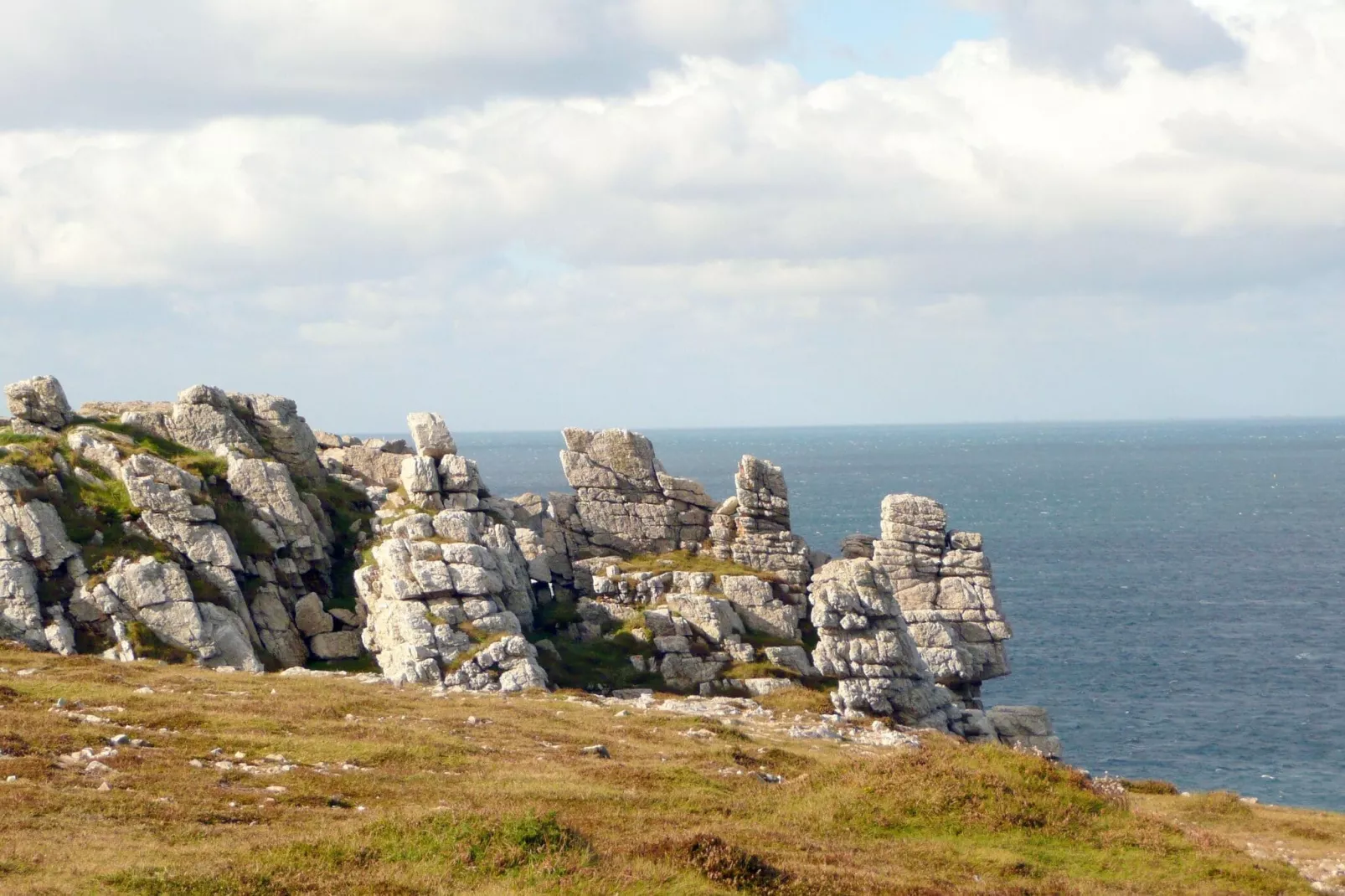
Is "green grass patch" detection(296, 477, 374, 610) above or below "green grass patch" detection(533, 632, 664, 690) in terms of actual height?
above

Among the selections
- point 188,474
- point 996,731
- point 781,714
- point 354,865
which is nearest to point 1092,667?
point 996,731

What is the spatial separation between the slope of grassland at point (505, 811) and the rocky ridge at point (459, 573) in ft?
45.3

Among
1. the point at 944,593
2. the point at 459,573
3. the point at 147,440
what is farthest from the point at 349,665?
the point at 944,593

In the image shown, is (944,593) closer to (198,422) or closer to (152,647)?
(152,647)

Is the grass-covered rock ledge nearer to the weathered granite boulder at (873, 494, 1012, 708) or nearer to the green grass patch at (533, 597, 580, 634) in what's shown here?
the weathered granite boulder at (873, 494, 1012, 708)

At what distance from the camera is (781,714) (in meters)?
60.7

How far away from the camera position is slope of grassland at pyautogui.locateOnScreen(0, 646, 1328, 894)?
83.1 ft

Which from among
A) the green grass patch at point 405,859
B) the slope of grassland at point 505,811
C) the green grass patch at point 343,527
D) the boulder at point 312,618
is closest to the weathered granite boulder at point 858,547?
the green grass patch at point 343,527

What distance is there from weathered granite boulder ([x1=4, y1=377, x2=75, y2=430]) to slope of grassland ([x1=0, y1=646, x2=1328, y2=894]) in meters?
27.7

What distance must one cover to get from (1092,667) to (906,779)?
80198mm

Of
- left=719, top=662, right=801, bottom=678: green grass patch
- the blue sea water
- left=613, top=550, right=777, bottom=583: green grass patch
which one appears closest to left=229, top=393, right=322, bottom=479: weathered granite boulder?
left=613, top=550, right=777, bottom=583: green grass patch

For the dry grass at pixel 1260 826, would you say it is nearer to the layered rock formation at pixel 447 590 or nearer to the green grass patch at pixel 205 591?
the layered rock formation at pixel 447 590

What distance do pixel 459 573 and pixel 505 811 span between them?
3648 centimetres

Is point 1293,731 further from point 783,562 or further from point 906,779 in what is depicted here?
point 906,779
